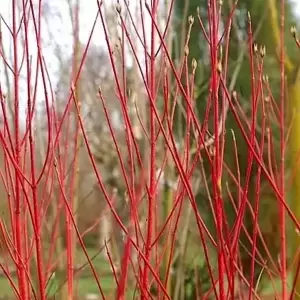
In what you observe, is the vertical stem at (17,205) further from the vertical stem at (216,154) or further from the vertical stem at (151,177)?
the vertical stem at (216,154)

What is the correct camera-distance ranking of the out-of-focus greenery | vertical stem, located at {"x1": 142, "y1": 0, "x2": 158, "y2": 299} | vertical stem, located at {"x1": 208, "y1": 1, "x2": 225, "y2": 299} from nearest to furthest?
vertical stem, located at {"x1": 208, "y1": 1, "x2": 225, "y2": 299} < vertical stem, located at {"x1": 142, "y1": 0, "x2": 158, "y2": 299} < the out-of-focus greenery

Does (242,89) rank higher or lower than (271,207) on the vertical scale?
higher

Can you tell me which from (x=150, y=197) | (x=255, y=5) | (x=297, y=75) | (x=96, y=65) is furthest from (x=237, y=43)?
(x=150, y=197)

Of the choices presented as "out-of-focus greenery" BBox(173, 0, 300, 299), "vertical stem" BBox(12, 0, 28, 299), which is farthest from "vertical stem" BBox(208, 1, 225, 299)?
"out-of-focus greenery" BBox(173, 0, 300, 299)

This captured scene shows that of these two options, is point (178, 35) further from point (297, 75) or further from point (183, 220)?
point (297, 75)

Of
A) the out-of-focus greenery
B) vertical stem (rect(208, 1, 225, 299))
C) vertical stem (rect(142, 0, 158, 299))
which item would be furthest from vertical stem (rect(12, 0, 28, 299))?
the out-of-focus greenery

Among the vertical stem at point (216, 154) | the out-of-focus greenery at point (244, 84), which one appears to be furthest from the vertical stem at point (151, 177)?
the out-of-focus greenery at point (244, 84)

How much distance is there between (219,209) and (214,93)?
0.73 ft

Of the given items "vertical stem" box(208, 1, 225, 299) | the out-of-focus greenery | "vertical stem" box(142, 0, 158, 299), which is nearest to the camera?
"vertical stem" box(208, 1, 225, 299)

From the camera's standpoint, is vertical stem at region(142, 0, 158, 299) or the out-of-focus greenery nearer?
vertical stem at region(142, 0, 158, 299)

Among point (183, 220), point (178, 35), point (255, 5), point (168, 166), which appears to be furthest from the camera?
point (255, 5)

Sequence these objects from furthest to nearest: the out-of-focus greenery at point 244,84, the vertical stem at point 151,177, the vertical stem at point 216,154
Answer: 1. the out-of-focus greenery at point 244,84
2. the vertical stem at point 151,177
3. the vertical stem at point 216,154

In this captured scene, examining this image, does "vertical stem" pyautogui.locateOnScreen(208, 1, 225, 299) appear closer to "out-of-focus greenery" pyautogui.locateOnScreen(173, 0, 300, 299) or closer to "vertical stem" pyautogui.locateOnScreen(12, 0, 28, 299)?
"vertical stem" pyautogui.locateOnScreen(12, 0, 28, 299)

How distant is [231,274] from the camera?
1170 mm
